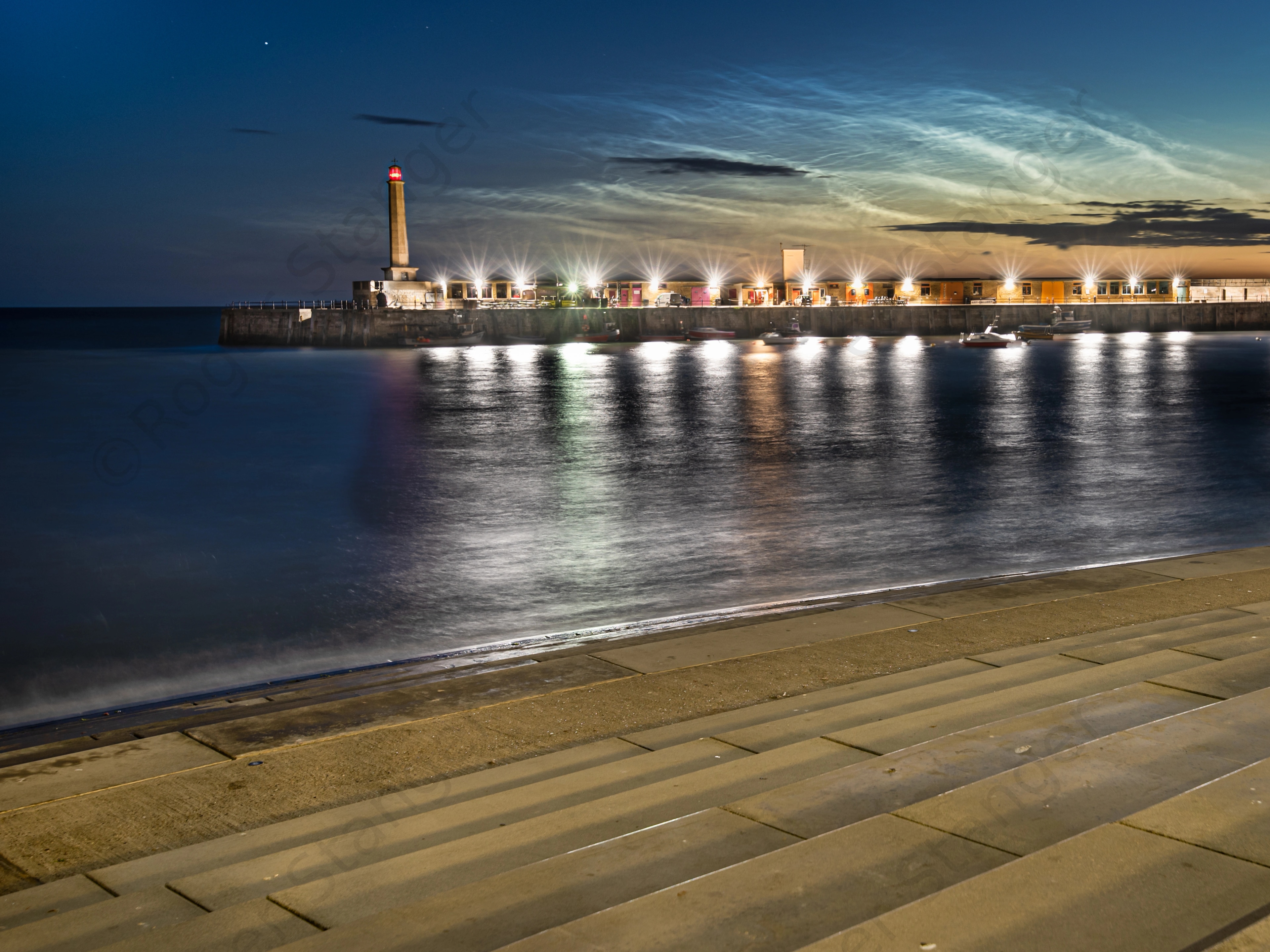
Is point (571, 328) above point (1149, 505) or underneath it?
above

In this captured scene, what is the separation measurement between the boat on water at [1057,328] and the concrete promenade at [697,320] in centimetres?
95

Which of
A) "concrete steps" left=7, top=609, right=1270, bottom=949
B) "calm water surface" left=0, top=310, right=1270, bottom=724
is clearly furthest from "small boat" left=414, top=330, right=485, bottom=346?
"concrete steps" left=7, top=609, right=1270, bottom=949

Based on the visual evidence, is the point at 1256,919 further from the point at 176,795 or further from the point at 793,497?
the point at 793,497

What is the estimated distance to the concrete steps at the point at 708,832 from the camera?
2879 millimetres

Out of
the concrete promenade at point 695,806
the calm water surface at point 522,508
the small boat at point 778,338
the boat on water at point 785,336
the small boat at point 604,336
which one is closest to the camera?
the concrete promenade at point 695,806

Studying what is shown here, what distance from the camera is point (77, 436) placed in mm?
29609

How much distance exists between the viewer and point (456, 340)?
88.4 m

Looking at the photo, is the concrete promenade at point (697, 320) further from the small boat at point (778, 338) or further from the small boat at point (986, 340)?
the small boat at point (986, 340)

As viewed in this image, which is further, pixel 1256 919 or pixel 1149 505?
pixel 1149 505

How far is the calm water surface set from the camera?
31.5 ft

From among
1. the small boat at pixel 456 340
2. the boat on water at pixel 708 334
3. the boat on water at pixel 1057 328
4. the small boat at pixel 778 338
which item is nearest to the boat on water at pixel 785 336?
the small boat at pixel 778 338

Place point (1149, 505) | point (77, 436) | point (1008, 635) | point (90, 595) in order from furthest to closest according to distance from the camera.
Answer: point (77, 436), point (1149, 505), point (90, 595), point (1008, 635)

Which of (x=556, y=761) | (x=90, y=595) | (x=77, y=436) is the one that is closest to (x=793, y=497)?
(x=90, y=595)

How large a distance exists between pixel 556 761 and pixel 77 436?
29280 mm
